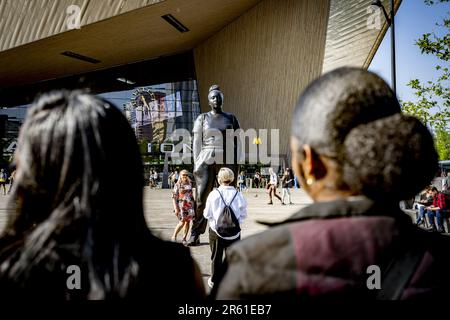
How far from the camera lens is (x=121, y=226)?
3.73 feet

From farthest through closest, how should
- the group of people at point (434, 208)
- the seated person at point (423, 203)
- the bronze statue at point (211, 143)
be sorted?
the seated person at point (423, 203)
the group of people at point (434, 208)
the bronze statue at point (211, 143)

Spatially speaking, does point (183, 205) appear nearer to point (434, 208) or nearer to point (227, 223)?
point (227, 223)

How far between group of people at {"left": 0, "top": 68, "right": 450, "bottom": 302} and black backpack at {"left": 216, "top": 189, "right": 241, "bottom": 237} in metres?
2.78

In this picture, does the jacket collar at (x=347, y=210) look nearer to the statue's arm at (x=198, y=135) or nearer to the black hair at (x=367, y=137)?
the black hair at (x=367, y=137)

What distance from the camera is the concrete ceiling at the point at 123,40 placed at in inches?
728

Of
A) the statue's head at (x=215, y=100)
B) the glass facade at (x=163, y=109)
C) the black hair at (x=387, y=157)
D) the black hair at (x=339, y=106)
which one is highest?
the glass facade at (x=163, y=109)

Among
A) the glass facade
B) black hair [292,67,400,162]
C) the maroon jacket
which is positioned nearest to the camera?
the maroon jacket

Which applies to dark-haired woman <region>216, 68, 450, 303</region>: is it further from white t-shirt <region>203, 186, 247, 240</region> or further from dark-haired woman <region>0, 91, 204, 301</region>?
white t-shirt <region>203, 186, 247, 240</region>

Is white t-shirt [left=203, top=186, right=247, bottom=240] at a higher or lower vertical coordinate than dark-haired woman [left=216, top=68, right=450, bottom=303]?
lower

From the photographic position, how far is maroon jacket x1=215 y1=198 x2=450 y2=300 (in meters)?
0.95

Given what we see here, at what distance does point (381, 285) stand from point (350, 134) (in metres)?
0.40

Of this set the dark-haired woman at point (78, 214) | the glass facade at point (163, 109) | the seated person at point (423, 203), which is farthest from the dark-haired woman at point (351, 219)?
the glass facade at point (163, 109)

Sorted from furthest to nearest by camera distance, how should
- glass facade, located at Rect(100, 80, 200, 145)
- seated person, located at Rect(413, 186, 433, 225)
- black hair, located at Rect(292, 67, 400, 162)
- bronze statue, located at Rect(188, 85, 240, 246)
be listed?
glass facade, located at Rect(100, 80, 200, 145), seated person, located at Rect(413, 186, 433, 225), bronze statue, located at Rect(188, 85, 240, 246), black hair, located at Rect(292, 67, 400, 162)

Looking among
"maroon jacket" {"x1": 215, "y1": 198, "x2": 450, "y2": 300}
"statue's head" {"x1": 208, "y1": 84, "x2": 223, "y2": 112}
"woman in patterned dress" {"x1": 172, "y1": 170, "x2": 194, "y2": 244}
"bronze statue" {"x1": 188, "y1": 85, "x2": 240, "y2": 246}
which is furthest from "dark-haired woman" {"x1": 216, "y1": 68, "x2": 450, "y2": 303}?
"woman in patterned dress" {"x1": 172, "y1": 170, "x2": 194, "y2": 244}
